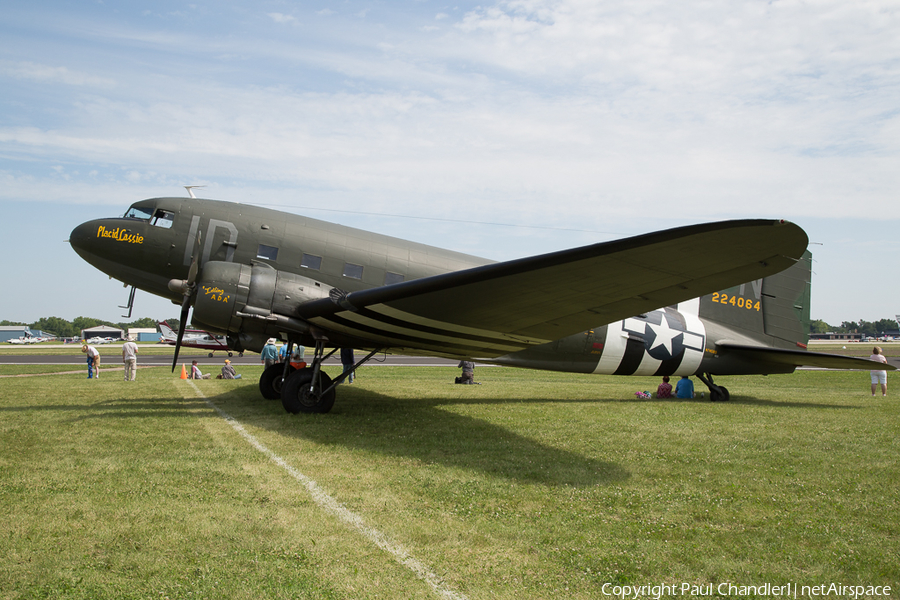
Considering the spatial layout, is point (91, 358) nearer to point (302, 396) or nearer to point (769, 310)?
point (302, 396)

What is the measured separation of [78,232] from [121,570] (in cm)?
919

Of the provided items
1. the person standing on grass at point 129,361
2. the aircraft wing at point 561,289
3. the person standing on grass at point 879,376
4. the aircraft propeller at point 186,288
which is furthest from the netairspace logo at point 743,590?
the person standing on grass at point 129,361

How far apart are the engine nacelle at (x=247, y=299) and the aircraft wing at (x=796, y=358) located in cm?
994

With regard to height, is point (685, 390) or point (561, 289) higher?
point (561, 289)

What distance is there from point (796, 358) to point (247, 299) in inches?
472

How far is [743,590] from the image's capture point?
330cm

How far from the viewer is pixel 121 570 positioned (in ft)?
11.0

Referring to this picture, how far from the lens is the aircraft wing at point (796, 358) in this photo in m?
11.8

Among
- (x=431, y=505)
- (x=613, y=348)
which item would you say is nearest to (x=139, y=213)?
(x=431, y=505)

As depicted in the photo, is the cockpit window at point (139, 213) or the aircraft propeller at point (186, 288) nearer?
the aircraft propeller at point (186, 288)

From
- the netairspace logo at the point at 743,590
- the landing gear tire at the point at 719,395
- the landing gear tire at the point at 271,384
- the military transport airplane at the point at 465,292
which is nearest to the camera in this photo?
the netairspace logo at the point at 743,590

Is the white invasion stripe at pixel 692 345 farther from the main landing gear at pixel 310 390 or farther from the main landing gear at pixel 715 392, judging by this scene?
the main landing gear at pixel 310 390

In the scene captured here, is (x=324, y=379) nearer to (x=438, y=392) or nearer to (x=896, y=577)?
(x=438, y=392)

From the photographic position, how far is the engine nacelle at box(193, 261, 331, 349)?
911 cm
